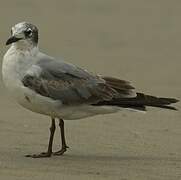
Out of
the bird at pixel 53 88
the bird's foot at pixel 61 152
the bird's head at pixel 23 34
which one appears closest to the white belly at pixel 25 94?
the bird at pixel 53 88

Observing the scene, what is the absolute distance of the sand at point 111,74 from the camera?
26.3 feet

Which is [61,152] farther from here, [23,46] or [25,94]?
[23,46]

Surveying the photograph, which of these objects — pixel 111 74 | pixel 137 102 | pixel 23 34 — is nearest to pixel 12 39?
pixel 23 34

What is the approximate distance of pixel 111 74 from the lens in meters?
13.8

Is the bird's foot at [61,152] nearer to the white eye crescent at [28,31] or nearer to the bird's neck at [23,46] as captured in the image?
the bird's neck at [23,46]

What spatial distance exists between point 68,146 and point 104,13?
29.8 feet

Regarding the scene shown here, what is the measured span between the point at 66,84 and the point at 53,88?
141 millimetres

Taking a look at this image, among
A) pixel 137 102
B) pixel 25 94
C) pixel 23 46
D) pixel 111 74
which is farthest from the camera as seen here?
pixel 111 74

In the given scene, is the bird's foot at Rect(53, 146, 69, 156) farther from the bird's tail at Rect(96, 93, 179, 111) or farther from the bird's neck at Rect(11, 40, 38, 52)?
the bird's neck at Rect(11, 40, 38, 52)

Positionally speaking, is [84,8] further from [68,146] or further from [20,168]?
[20,168]

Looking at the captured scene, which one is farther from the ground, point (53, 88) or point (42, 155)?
point (53, 88)

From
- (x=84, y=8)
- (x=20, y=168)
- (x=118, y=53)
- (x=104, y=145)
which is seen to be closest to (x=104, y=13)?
(x=84, y=8)

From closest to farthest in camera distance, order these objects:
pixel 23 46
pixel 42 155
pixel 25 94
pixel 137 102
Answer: pixel 25 94 < pixel 42 155 < pixel 23 46 < pixel 137 102

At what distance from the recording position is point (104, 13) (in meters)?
17.9
